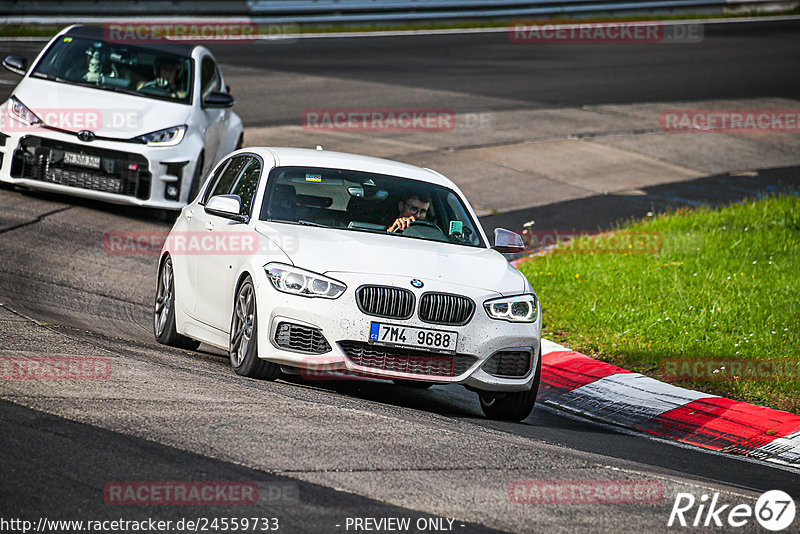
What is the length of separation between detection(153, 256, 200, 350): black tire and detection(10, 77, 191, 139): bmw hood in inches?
166

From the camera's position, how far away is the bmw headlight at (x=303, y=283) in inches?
304

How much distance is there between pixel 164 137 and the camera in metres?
13.9

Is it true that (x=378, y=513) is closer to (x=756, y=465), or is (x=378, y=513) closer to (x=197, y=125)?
(x=756, y=465)

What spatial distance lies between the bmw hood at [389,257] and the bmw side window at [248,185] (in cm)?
51

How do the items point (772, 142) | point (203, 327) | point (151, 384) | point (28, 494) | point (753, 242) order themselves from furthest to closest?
point (772, 142) < point (753, 242) < point (203, 327) < point (151, 384) < point (28, 494)

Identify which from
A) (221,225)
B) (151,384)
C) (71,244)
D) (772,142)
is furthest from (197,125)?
(772,142)

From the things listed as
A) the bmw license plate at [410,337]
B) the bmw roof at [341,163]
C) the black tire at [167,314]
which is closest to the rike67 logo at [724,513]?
the bmw license plate at [410,337]

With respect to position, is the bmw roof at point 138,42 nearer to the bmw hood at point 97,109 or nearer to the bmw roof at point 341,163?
the bmw hood at point 97,109

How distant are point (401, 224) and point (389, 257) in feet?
3.14

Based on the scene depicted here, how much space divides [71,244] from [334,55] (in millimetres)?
16516

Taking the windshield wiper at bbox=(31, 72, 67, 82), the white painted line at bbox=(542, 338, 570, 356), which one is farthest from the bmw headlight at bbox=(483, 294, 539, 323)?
the windshield wiper at bbox=(31, 72, 67, 82)

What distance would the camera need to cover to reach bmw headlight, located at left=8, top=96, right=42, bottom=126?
13.6 metres

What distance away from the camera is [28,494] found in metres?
5.15

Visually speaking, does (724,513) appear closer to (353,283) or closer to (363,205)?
(353,283)
